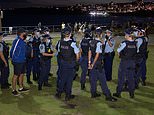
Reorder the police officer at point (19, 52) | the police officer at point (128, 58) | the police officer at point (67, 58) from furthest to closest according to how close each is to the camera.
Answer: the police officer at point (19, 52) → the police officer at point (128, 58) → the police officer at point (67, 58)

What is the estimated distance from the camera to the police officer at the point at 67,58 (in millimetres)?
9117

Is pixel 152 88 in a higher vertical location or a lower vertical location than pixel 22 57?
lower

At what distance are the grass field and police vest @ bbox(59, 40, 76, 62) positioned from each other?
1322 mm

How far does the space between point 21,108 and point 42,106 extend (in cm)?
58

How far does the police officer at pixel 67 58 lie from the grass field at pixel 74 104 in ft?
1.97

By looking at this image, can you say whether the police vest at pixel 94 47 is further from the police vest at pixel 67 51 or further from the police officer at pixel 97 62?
the police vest at pixel 67 51

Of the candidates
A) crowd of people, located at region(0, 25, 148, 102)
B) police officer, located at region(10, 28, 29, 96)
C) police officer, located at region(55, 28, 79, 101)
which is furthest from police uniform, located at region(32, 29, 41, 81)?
police officer, located at region(55, 28, 79, 101)

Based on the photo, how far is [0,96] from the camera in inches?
404

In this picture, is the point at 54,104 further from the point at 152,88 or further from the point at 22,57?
the point at 152,88

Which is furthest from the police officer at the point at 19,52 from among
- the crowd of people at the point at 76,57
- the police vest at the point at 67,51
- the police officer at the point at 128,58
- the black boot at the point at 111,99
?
the police officer at the point at 128,58

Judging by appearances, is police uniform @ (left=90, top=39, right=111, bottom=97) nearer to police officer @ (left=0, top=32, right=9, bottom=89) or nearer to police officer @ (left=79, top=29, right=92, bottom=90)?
police officer @ (left=79, top=29, right=92, bottom=90)

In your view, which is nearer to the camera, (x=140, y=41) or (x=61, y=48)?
(x=61, y=48)

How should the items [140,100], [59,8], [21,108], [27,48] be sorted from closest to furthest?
[21,108]
[140,100]
[27,48]
[59,8]

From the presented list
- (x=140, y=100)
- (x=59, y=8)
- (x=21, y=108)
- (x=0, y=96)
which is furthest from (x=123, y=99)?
(x=59, y=8)
